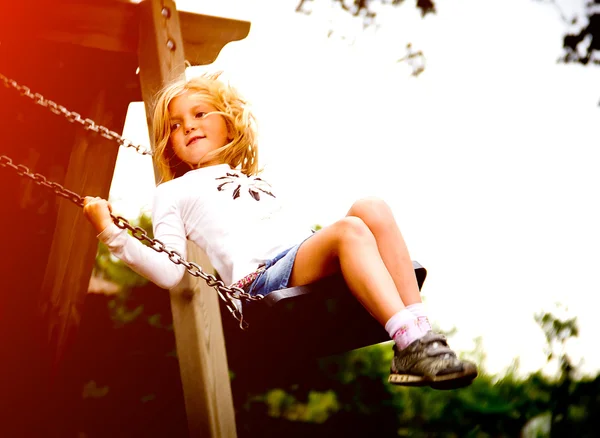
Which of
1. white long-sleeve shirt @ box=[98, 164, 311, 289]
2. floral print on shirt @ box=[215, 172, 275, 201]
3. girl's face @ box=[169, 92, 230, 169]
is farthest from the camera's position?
girl's face @ box=[169, 92, 230, 169]

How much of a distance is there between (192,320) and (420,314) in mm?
1377

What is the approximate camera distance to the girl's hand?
8.70 ft

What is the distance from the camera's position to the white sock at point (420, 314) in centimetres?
250

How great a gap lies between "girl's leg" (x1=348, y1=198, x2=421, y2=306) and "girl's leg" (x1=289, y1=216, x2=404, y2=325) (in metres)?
0.06

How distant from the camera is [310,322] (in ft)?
8.50

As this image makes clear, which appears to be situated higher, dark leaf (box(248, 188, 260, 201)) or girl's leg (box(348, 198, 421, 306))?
dark leaf (box(248, 188, 260, 201))

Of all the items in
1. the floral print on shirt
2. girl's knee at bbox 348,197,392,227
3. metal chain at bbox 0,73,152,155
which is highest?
metal chain at bbox 0,73,152,155

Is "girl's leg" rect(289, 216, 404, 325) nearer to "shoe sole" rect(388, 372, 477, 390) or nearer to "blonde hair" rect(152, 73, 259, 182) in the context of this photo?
"shoe sole" rect(388, 372, 477, 390)

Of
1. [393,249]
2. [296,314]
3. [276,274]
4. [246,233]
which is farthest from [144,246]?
[393,249]

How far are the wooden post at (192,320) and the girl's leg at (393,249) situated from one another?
3.89ft

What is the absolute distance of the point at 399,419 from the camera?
6.15 meters

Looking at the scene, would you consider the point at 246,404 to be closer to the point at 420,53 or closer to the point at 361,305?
the point at 420,53

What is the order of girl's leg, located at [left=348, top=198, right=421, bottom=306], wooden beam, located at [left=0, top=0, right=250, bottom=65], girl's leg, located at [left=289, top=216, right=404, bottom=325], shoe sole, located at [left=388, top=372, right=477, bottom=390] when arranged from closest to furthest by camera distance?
1. shoe sole, located at [left=388, top=372, right=477, bottom=390]
2. girl's leg, located at [left=289, top=216, right=404, bottom=325]
3. girl's leg, located at [left=348, top=198, right=421, bottom=306]
4. wooden beam, located at [left=0, top=0, right=250, bottom=65]

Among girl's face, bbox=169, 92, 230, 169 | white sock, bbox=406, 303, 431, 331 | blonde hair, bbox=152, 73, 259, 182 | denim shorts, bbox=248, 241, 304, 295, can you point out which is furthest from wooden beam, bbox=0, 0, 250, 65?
white sock, bbox=406, 303, 431, 331
